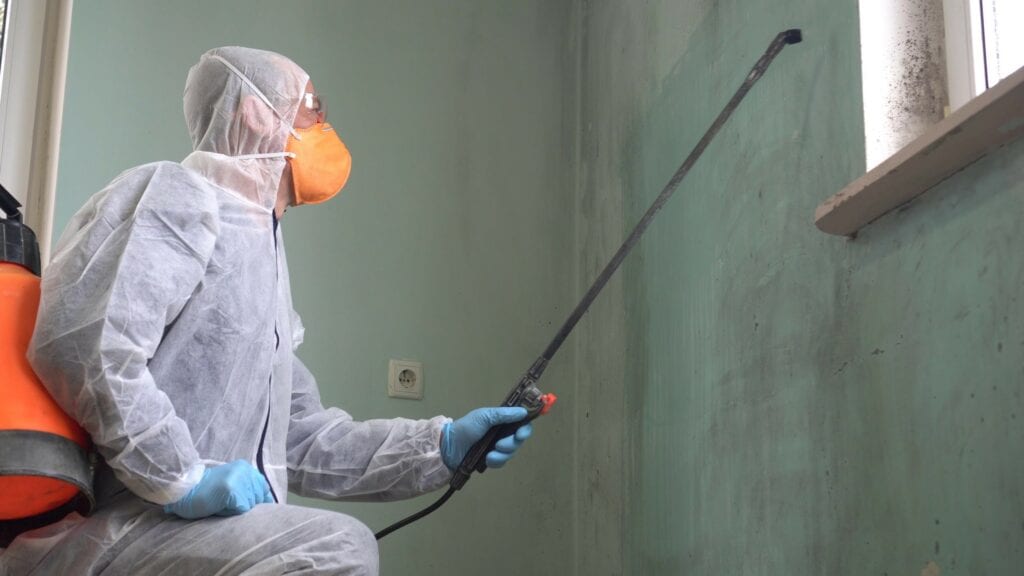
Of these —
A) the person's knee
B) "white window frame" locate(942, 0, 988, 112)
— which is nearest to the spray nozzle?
the person's knee

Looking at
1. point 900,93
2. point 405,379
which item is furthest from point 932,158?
point 405,379

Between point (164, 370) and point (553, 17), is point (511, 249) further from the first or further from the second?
point (164, 370)

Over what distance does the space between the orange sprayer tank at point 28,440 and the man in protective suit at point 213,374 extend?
2cm

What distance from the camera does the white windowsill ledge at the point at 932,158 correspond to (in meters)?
1.21

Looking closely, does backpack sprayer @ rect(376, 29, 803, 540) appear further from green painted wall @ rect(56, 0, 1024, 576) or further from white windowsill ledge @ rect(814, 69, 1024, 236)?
white windowsill ledge @ rect(814, 69, 1024, 236)

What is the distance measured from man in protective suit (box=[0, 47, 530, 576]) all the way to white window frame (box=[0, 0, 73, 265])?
32.2 inches

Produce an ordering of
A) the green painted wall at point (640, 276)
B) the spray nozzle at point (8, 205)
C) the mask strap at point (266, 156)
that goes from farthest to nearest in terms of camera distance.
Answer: the mask strap at point (266, 156)
the spray nozzle at point (8, 205)
the green painted wall at point (640, 276)

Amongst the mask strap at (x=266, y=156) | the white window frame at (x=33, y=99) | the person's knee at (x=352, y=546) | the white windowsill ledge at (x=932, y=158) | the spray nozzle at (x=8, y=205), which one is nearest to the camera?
the white windowsill ledge at (x=932, y=158)

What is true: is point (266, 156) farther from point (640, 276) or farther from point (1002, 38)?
point (1002, 38)

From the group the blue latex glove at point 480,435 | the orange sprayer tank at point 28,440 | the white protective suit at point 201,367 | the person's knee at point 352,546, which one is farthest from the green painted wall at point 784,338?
the orange sprayer tank at point 28,440

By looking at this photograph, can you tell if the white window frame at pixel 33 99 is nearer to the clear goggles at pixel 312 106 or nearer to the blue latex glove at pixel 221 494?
the clear goggles at pixel 312 106

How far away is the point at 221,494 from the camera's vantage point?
4.79 feet

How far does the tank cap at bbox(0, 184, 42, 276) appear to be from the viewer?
5.16 feet

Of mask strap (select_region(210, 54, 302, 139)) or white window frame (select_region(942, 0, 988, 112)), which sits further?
mask strap (select_region(210, 54, 302, 139))
